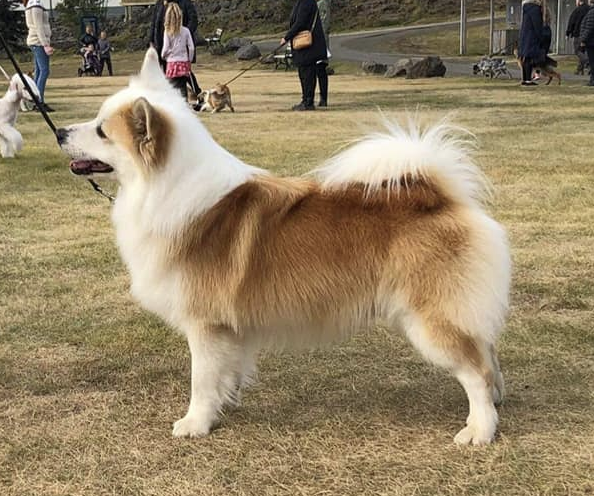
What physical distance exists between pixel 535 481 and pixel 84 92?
17.0m

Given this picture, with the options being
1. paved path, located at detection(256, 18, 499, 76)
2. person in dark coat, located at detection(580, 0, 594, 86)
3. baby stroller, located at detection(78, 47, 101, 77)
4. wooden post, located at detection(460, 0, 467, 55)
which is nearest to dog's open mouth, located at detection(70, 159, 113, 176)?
person in dark coat, located at detection(580, 0, 594, 86)

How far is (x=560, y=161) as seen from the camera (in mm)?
8109

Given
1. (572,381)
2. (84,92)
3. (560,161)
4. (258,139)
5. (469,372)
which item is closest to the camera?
(469,372)

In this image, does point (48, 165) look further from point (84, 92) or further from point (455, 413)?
point (84, 92)

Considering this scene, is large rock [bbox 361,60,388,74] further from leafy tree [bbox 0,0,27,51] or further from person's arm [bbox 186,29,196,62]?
leafy tree [bbox 0,0,27,51]

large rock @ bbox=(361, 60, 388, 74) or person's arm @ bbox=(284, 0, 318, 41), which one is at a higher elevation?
person's arm @ bbox=(284, 0, 318, 41)

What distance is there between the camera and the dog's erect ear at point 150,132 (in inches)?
104

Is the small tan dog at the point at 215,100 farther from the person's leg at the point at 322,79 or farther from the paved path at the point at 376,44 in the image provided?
the paved path at the point at 376,44

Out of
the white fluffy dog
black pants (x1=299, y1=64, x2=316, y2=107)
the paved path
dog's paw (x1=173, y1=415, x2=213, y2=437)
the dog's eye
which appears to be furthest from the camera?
the paved path

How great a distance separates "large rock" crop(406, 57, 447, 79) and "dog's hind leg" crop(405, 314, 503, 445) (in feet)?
57.1

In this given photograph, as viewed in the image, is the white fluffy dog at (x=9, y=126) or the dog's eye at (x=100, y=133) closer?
the dog's eye at (x=100, y=133)

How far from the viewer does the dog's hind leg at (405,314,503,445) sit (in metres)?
2.67

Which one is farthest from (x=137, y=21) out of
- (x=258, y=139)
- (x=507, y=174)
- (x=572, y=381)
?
(x=572, y=381)

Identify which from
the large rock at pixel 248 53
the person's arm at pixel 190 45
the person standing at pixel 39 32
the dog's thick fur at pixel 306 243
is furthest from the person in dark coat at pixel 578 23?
the dog's thick fur at pixel 306 243
